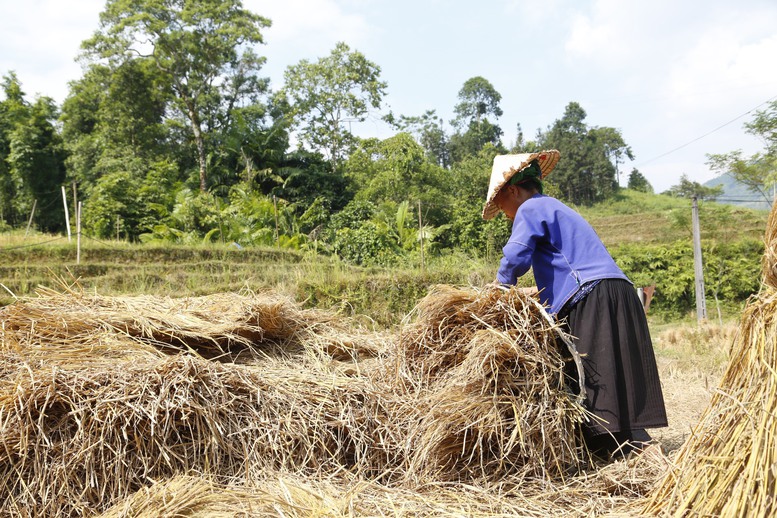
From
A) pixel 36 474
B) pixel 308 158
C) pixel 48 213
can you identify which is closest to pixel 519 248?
pixel 36 474

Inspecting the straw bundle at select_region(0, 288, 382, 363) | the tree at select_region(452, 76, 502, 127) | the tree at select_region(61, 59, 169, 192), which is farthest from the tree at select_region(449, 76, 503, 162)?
the straw bundle at select_region(0, 288, 382, 363)

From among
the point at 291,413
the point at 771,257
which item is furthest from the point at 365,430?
the point at 771,257

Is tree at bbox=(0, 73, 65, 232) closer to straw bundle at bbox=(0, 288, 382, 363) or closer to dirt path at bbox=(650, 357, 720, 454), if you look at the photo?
straw bundle at bbox=(0, 288, 382, 363)

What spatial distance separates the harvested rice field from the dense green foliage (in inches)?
403

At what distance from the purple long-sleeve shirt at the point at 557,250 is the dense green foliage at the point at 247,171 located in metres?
10.2

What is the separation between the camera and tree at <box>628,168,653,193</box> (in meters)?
51.8

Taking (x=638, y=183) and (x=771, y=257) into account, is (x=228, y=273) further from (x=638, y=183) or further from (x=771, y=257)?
(x=638, y=183)

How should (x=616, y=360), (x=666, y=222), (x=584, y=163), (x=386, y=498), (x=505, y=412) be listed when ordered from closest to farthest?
(x=386, y=498), (x=505, y=412), (x=616, y=360), (x=666, y=222), (x=584, y=163)

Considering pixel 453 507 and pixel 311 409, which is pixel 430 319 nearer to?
pixel 311 409

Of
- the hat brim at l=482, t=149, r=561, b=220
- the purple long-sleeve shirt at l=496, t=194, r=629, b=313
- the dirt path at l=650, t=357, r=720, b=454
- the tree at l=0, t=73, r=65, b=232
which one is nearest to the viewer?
the purple long-sleeve shirt at l=496, t=194, r=629, b=313

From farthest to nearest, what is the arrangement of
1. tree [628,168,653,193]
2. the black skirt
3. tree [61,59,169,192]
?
tree [628,168,653,193]
tree [61,59,169,192]
the black skirt

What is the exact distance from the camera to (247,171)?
2222 cm

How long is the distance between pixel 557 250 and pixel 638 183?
5659 centimetres

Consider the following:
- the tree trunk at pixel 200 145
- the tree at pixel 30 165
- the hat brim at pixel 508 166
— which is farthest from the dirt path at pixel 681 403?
the tree at pixel 30 165
